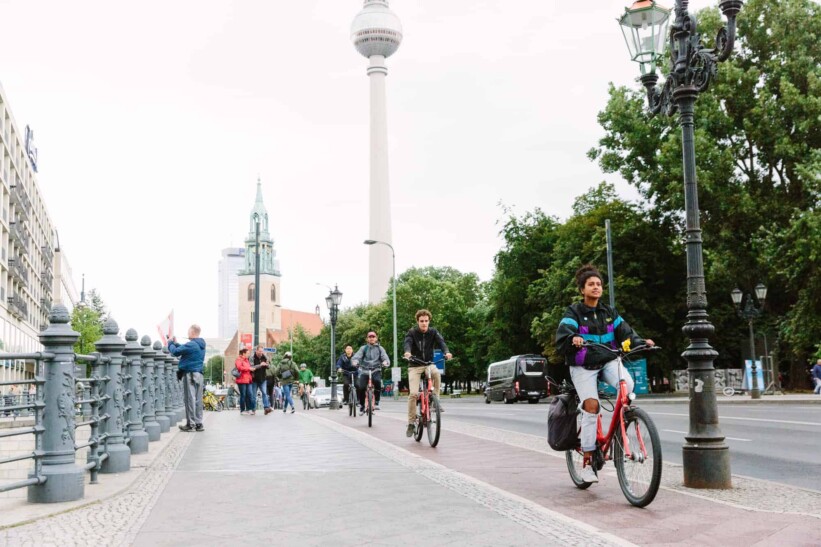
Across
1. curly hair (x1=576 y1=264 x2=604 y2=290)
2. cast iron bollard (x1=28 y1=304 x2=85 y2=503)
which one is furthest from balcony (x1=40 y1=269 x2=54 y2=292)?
curly hair (x1=576 y1=264 x2=604 y2=290)

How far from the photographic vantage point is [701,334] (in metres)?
8.04

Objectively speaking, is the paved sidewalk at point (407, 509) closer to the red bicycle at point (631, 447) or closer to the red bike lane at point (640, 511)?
the red bike lane at point (640, 511)

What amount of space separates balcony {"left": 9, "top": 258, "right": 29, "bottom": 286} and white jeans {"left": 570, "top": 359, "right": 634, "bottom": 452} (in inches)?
2220

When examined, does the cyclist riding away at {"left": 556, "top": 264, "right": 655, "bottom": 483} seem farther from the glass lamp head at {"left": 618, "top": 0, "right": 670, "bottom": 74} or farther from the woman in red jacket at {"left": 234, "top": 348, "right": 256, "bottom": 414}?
the woman in red jacket at {"left": 234, "top": 348, "right": 256, "bottom": 414}

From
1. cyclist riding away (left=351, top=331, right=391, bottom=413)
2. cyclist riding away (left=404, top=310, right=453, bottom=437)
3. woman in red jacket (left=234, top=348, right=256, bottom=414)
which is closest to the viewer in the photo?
cyclist riding away (left=404, top=310, right=453, bottom=437)

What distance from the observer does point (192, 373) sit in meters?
15.6

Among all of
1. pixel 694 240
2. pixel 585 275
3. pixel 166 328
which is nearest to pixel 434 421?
pixel 694 240

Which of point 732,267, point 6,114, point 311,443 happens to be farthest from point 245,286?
point 311,443

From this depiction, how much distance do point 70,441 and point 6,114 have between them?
185ft

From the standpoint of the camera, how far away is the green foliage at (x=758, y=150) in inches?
1304

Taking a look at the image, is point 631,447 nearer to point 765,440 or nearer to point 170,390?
point 765,440

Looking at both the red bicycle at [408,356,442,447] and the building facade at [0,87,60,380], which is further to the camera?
the building facade at [0,87,60,380]

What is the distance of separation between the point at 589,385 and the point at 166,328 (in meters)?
11.9

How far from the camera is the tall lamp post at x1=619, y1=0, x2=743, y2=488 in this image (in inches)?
298
